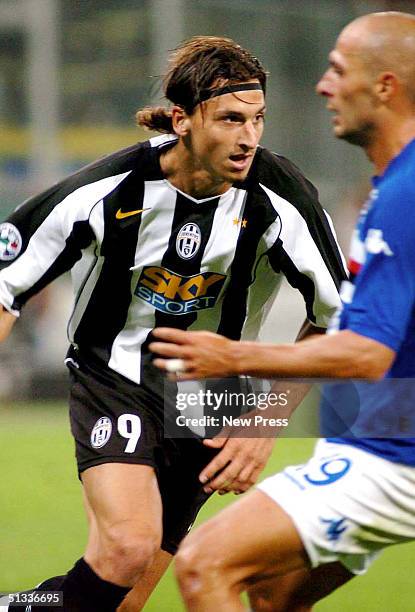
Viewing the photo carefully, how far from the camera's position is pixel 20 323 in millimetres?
14227

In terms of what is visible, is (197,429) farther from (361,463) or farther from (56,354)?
(56,354)

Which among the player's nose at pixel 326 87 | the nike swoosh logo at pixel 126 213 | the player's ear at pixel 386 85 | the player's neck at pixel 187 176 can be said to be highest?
the player's ear at pixel 386 85

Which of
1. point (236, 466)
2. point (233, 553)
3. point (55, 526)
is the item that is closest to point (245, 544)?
point (233, 553)

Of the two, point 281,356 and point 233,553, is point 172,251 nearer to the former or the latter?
point 281,356

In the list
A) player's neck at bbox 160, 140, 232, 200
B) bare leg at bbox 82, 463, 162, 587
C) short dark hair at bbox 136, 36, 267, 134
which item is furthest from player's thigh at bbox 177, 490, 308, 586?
short dark hair at bbox 136, 36, 267, 134

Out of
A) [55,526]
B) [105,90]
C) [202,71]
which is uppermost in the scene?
[202,71]

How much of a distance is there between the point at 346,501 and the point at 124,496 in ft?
3.51

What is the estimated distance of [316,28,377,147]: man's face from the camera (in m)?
3.65

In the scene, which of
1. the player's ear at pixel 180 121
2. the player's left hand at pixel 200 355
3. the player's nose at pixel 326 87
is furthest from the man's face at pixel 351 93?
the player's ear at pixel 180 121

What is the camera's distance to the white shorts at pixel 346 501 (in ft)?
11.2

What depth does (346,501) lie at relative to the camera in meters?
3.44

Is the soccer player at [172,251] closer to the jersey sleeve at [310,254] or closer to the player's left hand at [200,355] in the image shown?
the jersey sleeve at [310,254]

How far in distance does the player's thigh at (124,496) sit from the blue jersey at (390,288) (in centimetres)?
95

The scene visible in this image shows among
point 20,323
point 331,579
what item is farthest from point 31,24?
point 331,579
